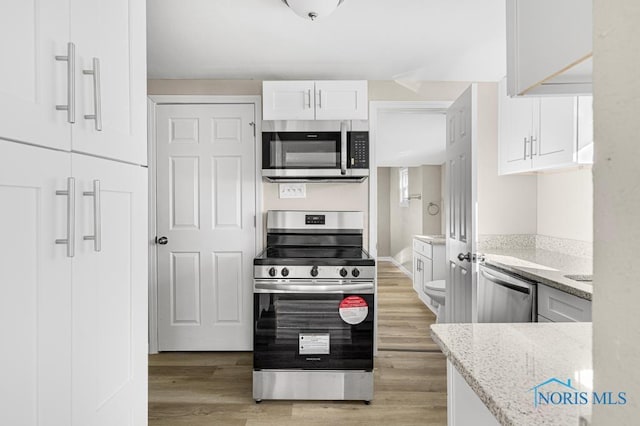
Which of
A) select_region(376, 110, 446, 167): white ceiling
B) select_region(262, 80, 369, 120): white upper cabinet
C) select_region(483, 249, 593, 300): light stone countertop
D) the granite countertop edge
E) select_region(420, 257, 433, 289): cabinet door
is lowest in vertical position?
select_region(420, 257, 433, 289): cabinet door

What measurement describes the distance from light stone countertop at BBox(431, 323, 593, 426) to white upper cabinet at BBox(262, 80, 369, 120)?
2.11 metres

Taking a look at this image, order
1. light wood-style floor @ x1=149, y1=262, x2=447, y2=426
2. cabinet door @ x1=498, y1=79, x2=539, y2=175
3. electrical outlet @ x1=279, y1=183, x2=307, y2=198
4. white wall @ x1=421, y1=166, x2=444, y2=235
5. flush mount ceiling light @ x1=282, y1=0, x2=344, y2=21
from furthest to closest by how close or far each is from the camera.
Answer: white wall @ x1=421, y1=166, x2=444, y2=235, electrical outlet @ x1=279, y1=183, x2=307, y2=198, cabinet door @ x1=498, y1=79, x2=539, y2=175, light wood-style floor @ x1=149, y1=262, x2=447, y2=426, flush mount ceiling light @ x1=282, y1=0, x2=344, y2=21

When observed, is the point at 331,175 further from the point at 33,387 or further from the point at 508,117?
the point at 33,387

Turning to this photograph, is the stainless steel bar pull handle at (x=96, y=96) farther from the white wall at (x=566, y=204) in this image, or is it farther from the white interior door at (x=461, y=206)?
the white wall at (x=566, y=204)

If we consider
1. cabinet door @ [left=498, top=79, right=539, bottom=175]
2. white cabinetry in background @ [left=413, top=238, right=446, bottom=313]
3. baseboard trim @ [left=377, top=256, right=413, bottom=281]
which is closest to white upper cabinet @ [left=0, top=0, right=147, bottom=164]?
cabinet door @ [left=498, top=79, right=539, bottom=175]

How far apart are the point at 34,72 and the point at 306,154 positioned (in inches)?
90.1

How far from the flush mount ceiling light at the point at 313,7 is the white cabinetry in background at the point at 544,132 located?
4.72ft

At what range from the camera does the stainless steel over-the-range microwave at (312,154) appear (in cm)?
300

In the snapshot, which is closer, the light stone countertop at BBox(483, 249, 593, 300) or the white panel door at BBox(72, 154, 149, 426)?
the white panel door at BBox(72, 154, 149, 426)

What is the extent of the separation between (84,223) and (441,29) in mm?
2322

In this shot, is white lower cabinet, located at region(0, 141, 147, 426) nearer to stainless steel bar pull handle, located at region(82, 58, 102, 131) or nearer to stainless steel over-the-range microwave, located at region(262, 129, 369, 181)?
stainless steel bar pull handle, located at region(82, 58, 102, 131)

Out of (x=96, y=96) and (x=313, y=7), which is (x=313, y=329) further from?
(x=96, y=96)

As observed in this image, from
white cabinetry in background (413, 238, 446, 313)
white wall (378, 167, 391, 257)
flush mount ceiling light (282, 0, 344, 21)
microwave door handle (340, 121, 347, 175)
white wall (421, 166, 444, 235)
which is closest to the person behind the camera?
flush mount ceiling light (282, 0, 344, 21)

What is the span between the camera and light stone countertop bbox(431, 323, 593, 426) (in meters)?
0.75
